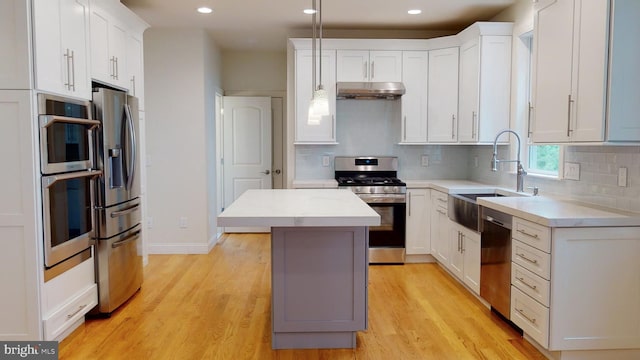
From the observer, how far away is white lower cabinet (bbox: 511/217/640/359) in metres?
2.66

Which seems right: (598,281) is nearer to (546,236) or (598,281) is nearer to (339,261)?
(546,236)

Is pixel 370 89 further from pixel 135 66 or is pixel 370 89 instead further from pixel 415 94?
pixel 135 66

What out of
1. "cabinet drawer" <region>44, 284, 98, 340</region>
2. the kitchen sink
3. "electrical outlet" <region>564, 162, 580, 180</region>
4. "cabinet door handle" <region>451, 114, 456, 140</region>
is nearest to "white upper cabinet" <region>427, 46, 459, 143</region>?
"cabinet door handle" <region>451, 114, 456, 140</region>

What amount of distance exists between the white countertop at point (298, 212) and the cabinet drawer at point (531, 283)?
3.53 ft

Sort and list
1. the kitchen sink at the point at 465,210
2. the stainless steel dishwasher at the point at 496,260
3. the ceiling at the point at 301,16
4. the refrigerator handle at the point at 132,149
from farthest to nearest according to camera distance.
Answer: the ceiling at the point at 301,16
the kitchen sink at the point at 465,210
the refrigerator handle at the point at 132,149
the stainless steel dishwasher at the point at 496,260

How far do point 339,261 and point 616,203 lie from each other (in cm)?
180

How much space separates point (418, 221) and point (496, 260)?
1640 millimetres

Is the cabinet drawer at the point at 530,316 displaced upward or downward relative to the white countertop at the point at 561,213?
downward

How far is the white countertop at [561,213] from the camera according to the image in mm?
2645

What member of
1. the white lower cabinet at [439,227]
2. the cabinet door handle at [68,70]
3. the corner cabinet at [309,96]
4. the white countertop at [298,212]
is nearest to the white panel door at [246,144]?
the corner cabinet at [309,96]

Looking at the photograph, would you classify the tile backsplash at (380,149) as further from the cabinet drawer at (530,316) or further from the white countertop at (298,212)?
the cabinet drawer at (530,316)

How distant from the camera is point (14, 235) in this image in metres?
2.69

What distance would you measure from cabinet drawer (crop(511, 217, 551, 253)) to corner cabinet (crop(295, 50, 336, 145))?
252cm

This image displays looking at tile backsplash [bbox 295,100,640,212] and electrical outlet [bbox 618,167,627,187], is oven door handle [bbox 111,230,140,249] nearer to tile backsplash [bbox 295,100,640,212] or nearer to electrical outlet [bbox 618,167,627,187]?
tile backsplash [bbox 295,100,640,212]
